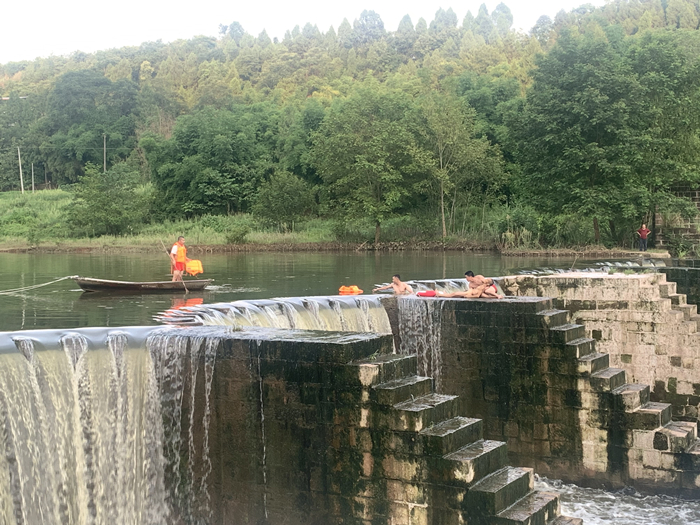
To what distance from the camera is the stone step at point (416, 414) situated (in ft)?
26.5

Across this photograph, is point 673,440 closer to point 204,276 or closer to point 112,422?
point 112,422

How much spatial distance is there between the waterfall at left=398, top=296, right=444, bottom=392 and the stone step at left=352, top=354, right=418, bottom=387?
4.31 meters

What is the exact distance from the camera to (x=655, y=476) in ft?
39.5

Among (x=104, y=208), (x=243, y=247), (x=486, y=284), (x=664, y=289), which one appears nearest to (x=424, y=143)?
(x=243, y=247)

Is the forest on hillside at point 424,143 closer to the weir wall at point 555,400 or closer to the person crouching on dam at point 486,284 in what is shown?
the person crouching on dam at point 486,284

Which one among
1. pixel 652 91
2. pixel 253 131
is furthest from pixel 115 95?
pixel 652 91

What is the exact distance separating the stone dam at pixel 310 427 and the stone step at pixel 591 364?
0.02 meters

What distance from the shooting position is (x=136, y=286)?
70.9 feet

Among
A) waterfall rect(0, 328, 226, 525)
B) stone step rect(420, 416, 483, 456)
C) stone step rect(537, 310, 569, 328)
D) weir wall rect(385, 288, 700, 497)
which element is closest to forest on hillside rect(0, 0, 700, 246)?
stone step rect(537, 310, 569, 328)

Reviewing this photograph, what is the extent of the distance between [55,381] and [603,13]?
110003mm

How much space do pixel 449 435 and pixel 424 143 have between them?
46036 millimetres

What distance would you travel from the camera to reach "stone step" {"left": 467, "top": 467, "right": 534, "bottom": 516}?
7672 mm

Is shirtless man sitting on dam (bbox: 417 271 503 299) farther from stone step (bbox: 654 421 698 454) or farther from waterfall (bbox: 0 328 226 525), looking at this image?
waterfall (bbox: 0 328 226 525)

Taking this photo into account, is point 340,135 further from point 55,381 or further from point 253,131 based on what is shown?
point 55,381
